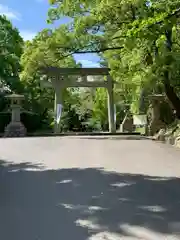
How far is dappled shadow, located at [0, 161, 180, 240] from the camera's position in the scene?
13.9 ft

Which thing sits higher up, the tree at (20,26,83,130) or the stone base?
the tree at (20,26,83,130)

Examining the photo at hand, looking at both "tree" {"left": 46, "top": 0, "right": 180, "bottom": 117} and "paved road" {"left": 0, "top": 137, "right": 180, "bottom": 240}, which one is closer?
"paved road" {"left": 0, "top": 137, "right": 180, "bottom": 240}

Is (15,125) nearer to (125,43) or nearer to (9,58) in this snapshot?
(9,58)

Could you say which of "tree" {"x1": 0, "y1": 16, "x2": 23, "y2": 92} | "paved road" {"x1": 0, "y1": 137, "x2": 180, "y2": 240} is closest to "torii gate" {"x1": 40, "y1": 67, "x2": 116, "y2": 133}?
"tree" {"x1": 0, "y1": 16, "x2": 23, "y2": 92}

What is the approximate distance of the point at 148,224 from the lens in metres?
4.40

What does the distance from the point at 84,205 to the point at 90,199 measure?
35cm

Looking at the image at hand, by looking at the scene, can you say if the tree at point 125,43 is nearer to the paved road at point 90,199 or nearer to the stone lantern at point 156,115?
the stone lantern at point 156,115

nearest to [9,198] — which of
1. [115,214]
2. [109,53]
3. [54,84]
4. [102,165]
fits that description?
[115,214]

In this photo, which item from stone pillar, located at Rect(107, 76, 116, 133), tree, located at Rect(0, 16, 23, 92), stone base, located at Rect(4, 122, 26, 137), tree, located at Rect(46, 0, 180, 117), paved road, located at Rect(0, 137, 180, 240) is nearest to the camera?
paved road, located at Rect(0, 137, 180, 240)

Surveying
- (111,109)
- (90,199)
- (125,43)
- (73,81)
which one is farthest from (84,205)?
(111,109)

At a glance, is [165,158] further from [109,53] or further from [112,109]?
[112,109]

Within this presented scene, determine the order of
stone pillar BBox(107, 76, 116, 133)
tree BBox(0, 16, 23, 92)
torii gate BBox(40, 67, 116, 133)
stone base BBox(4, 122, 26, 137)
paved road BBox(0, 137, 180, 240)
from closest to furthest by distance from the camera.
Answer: paved road BBox(0, 137, 180, 240) < stone base BBox(4, 122, 26, 137) < torii gate BBox(40, 67, 116, 133) < stone pillar BBox(107, 76, 116, 133) < tree BBox(0, 16, 23, 92)

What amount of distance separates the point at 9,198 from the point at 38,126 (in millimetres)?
25589

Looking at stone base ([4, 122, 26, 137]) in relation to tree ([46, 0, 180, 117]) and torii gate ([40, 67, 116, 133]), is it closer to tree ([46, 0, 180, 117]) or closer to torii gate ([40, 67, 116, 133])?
torii gate ([40, 67, 116, 133])
